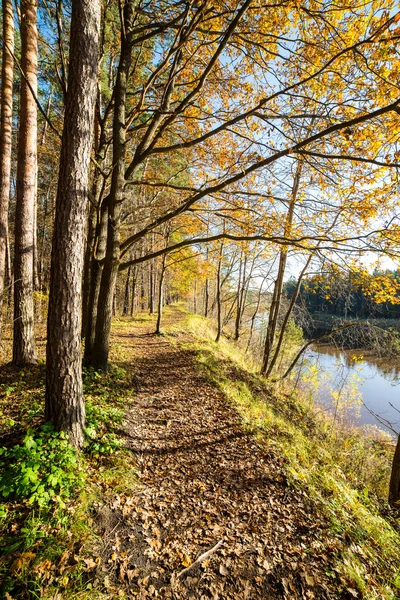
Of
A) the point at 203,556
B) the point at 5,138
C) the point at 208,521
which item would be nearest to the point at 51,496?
the point at 203,556

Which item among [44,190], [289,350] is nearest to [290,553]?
[289,350]

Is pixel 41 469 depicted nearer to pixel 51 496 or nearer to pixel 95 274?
pixel 51 496

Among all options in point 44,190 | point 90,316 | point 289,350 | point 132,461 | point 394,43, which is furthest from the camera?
point 289,350

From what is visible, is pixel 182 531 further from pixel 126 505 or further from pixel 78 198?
pixel 78 198

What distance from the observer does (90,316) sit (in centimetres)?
643

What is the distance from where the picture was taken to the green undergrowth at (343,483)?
2827 mm

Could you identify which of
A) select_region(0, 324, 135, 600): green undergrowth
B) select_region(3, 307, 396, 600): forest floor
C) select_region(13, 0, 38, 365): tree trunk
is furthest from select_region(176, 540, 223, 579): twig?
select_region(13, 0, 38, 365): tree trunk

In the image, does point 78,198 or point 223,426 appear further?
point 223,426

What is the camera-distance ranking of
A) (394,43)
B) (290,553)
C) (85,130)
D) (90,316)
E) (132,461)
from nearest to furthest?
(290,553) → (85,130) → (394,43) → (132,461) → (90,316)

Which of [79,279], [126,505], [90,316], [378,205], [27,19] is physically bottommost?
[126,505]

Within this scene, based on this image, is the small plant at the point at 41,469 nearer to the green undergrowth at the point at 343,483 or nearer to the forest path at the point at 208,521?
the forest path at the point at 208,521

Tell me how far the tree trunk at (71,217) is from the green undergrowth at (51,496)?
37 cm

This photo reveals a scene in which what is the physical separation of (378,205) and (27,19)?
7.51 m

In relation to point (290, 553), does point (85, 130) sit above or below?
above
